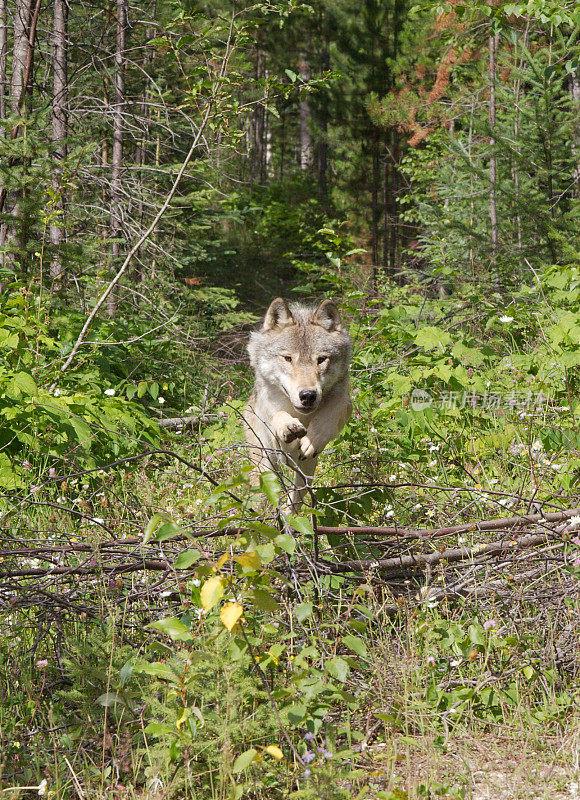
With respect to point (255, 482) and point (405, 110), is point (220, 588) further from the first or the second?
point (405, 110)

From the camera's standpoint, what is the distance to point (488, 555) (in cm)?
394

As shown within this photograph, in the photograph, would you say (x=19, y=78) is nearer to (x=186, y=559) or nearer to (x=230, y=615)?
(x=186, y=559)

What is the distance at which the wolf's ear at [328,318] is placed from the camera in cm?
668

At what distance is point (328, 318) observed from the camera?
6.72 m

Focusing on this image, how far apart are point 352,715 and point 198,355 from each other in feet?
23.2

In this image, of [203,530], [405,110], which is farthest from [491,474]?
[405,110]

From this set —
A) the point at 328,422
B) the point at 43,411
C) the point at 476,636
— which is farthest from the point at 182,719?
the point at 43,411

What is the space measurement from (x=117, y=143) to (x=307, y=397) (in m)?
8.06

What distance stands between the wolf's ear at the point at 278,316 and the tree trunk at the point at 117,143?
3.00 meters

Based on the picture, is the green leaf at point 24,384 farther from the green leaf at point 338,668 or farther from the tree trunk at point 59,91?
the green leaf at point 338,668

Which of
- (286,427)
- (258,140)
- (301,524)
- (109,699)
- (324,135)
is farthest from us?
(258,140)

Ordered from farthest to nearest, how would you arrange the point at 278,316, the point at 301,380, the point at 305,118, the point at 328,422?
the point at 305,118 < the point at 278,316 < the point at 328,422 < the point at 301,380

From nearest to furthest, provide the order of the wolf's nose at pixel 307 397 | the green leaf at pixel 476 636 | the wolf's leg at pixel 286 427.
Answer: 1. the green leaf at pixel 476 636
2. the wolf's leg at pixel 286 427
3. the wolf's nose at pixel 307 397


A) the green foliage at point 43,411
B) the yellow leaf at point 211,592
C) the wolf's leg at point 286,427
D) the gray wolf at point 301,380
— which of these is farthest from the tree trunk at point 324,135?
the yellow leaf at point 211,592
